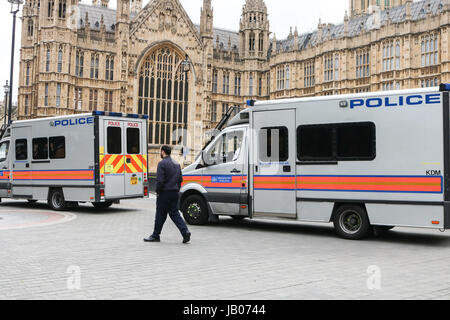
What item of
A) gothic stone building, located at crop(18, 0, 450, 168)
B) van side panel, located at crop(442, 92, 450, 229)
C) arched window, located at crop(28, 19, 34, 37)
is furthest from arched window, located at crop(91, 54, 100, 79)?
van side panel, located at crop(442, 92, 450, 229)

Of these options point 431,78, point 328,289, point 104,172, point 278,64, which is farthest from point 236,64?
point 328,289

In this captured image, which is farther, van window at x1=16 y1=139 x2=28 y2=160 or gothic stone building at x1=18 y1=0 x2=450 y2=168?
gothic stone building at x1=18 y1=0 x2=450 y2=168

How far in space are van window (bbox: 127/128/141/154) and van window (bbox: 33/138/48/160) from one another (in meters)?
3.04

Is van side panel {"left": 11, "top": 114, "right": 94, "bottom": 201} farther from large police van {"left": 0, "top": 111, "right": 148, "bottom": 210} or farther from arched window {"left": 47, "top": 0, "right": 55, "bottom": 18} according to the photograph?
arched window {"left": 47, "top": 0, "right": 55, "bottom": 18}

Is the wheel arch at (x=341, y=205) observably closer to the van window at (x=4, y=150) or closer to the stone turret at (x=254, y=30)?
the van window at (x=4, y=150)

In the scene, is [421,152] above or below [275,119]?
below

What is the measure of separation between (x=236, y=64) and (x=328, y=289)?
161ft

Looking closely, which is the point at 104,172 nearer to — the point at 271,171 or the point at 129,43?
Result: the point at 271,171

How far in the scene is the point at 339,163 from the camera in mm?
10258

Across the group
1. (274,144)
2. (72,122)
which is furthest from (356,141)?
(72,122)

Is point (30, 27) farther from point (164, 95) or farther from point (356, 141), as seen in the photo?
point (356, 141)

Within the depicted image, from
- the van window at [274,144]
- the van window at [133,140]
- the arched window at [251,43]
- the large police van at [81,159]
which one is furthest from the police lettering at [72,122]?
the arched window at [251,43]

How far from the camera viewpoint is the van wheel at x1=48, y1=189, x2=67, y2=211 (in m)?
16.2

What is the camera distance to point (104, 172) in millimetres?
15102
